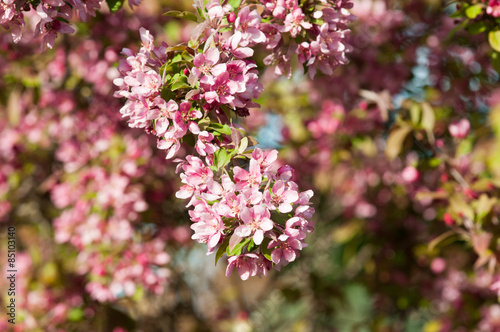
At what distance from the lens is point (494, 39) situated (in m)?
1.78

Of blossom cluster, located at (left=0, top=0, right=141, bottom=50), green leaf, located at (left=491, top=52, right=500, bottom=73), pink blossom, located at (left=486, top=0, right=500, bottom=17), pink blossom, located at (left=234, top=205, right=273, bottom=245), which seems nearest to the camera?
pink blossom, located at (left=234, top=205, right=273, bottom=245)

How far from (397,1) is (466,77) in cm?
76

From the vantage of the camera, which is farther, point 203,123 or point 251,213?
point 203,123

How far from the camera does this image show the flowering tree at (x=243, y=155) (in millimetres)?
1296

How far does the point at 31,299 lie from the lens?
3129mm

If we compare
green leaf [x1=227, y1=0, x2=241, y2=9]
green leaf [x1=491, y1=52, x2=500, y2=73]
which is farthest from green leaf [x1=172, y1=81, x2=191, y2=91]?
green leaf [x1=491, y1=52, x2=500, y2=73]

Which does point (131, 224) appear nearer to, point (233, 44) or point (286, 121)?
point (286, 121)

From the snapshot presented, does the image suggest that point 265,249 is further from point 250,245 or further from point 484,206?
point 484,206

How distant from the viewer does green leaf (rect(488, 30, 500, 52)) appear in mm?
1757

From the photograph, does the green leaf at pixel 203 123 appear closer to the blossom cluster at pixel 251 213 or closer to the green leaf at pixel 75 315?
the blossom cluster at pixel 251 213

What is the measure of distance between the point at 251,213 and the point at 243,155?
17 centimetres

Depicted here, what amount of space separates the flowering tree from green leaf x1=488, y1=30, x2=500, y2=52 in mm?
15

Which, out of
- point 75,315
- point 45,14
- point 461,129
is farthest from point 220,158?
point 75,315

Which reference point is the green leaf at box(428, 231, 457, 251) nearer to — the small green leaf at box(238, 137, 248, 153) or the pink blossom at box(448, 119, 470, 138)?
the pink blossom at box(448, 119, 470, 138)
